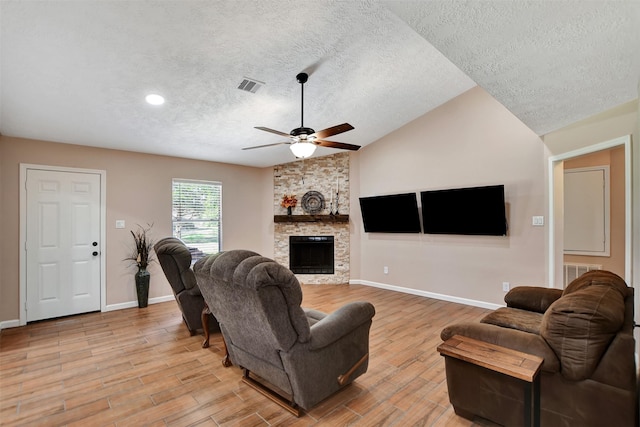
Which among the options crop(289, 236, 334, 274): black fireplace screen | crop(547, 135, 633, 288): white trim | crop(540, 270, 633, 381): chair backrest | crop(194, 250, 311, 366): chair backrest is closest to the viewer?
crop(540, 270, 633, 381): chair backrest

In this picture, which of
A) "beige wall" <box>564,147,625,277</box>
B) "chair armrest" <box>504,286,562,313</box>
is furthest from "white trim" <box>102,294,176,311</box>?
"beige wall" <box>564,147,625,277</box>

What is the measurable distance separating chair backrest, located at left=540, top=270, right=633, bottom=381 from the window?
215 inches

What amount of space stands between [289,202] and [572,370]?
532cm

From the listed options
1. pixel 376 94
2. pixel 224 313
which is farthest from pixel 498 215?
pixel 224 313

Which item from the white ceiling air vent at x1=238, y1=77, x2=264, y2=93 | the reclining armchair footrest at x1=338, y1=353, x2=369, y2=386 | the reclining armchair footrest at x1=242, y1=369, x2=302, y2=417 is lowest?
the reclining armchair footrest at x1=242, y1=369, x2=302, y2=417

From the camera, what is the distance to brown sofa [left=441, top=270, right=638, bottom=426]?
1546 mm

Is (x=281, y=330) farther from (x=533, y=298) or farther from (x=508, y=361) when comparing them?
(x=533, y=298)

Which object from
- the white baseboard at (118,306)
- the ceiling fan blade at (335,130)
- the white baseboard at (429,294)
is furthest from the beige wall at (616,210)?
the white baseboard at (118,306)

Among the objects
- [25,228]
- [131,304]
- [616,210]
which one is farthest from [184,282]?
[616,210]

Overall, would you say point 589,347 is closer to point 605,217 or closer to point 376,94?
point 376,94

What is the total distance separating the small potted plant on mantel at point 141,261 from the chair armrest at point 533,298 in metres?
5.14

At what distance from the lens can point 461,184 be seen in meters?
4.74

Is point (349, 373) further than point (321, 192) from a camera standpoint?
No

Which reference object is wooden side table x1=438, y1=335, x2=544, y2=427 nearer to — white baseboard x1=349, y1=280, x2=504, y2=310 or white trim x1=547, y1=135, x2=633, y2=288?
white trim x1=547, y1=135, x2=633, y2=288
